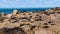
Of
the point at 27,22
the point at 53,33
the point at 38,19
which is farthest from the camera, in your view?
the point at 38,19

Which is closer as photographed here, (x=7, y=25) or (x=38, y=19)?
(x=7, y=25)

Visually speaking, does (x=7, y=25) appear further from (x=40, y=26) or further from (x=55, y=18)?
(x=55, y=18)

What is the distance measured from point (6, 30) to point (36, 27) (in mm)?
1360

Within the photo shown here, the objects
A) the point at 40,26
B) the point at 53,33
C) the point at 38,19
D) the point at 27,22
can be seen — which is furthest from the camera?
the point at 38,19

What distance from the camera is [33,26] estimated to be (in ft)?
32.7

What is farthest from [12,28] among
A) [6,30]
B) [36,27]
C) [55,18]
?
[55,18]

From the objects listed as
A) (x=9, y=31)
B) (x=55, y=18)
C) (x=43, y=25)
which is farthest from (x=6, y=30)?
(x=55, y=18)

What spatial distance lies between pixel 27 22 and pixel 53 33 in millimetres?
1857

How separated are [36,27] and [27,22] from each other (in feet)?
3.32

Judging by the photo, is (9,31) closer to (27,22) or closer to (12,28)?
(12,28)

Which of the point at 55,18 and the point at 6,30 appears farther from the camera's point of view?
the point at 55,18

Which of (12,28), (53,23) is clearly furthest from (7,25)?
(53,23)

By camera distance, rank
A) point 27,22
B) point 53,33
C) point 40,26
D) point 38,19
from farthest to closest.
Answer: point 38,19, point 27,22, point 40,26, point 53,33

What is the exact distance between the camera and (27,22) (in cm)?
1066
